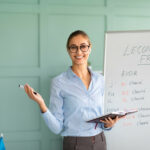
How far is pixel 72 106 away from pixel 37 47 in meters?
0.93

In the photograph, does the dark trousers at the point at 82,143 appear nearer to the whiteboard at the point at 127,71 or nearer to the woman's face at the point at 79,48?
the whiteboard at the point at 127,71

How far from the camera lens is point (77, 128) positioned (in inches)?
58.7

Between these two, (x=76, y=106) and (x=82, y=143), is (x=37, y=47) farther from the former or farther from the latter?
(x=82, y=143)

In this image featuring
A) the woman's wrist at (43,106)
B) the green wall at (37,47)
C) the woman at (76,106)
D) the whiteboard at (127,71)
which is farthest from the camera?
the green wall at (37,47)

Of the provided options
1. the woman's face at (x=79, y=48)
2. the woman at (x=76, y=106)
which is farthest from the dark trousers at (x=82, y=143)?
the woman's face at (x=79, y=48)

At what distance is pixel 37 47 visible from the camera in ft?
7.17

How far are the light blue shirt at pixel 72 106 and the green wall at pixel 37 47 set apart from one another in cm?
72

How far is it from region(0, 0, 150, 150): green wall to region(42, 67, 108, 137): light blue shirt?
724 mm

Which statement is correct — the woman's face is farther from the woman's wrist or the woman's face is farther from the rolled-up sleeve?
the woman's wrist

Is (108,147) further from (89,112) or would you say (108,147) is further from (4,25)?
(4,25)

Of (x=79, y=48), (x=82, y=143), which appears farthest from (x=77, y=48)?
(x=82, y=143)

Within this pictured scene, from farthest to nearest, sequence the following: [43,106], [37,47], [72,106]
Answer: [37,47] < [72,106] < [43,106]

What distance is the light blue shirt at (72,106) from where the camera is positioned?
58.5 inches

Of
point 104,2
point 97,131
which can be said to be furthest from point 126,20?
point 97,131
